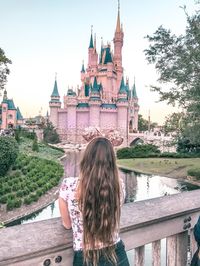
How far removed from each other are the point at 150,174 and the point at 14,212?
13.4 m

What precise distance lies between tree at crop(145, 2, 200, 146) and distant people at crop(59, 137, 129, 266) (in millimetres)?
14587

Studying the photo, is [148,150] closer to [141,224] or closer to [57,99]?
[57,99]

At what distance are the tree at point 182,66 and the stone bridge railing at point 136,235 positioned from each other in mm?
14205

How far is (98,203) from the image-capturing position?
4.92ft

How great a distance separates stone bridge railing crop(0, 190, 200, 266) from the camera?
1.23 m

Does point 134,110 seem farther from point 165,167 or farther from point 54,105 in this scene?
point 165,167

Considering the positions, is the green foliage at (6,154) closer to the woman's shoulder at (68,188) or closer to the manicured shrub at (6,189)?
the manicured shrub at (6,189)

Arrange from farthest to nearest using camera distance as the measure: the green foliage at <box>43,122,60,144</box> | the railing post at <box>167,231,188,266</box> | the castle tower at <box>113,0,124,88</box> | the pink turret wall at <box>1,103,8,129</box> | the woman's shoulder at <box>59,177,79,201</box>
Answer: the castle tower at <box>113,0,124,88</box>
the pink turret wall at <box>1,103,8,129</box>
the green foliage at <box>43,122,60,144</box>
the railing post at <box>167,231,188,266</box>
the woman's shoulder at <box>59,177,79,201</box>

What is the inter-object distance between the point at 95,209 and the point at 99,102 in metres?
59.3

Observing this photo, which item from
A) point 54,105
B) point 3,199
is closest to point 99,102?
point 54,105

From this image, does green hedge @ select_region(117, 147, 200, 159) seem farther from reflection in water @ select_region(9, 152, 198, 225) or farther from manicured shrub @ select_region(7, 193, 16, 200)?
manicured shrub @ select_region(7, 193, 16, 200)

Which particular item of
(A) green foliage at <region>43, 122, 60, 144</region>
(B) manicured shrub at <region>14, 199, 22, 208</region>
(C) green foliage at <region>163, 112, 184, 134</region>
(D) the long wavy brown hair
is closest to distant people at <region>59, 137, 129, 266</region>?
(D) the long wavy brown hair

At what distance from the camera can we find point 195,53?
15.8 metres

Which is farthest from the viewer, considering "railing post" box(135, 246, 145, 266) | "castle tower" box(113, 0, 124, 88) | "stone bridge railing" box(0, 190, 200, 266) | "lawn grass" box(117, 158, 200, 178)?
"castle tower" box(113, 0, 124, 88)
